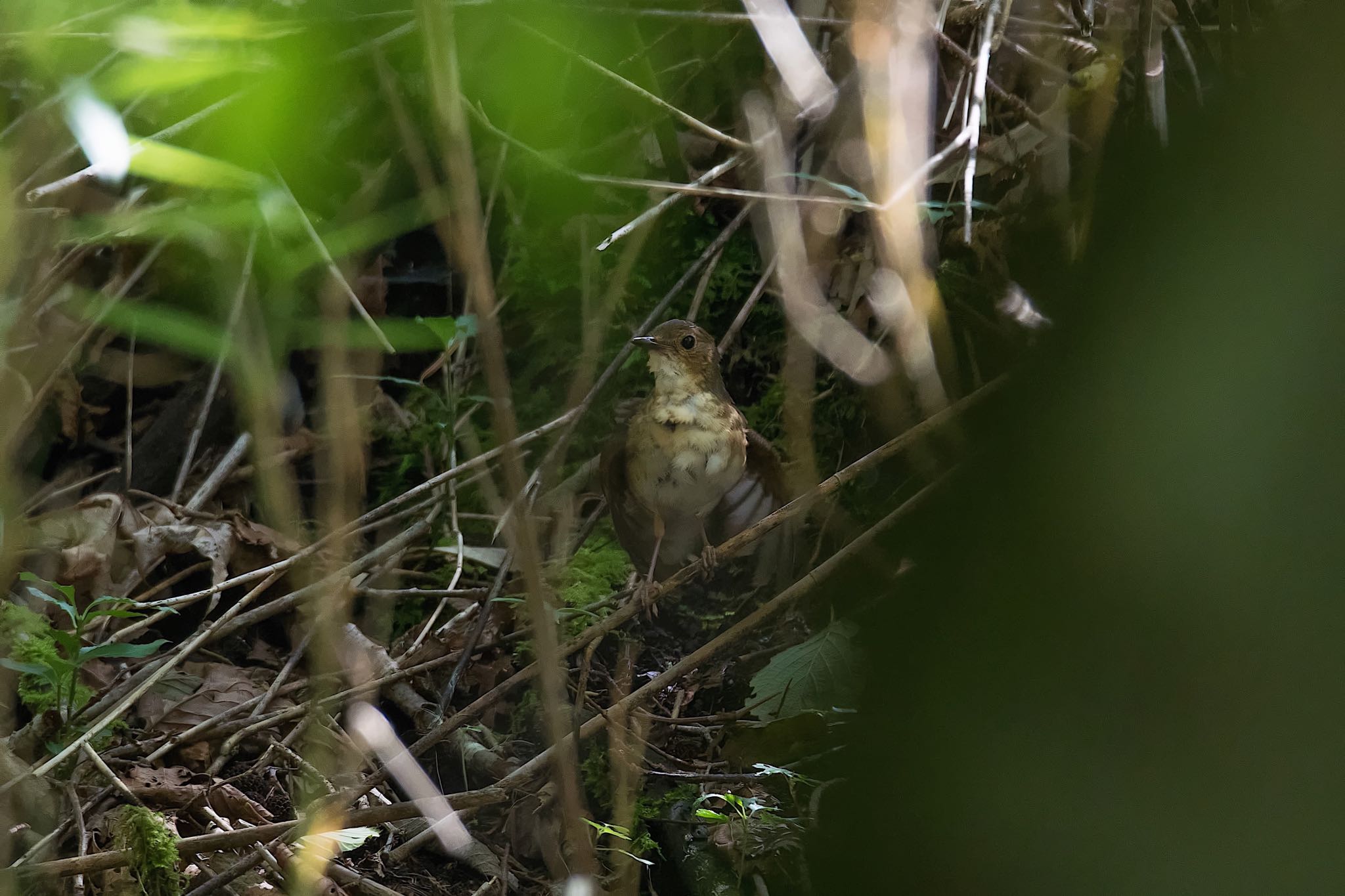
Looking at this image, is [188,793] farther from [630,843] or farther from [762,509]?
[762,509]

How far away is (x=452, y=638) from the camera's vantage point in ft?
11.1

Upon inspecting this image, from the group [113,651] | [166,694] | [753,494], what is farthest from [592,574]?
[113,651]

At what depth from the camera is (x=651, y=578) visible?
3.26m

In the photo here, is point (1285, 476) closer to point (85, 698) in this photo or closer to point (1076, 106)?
point (1076, 106)

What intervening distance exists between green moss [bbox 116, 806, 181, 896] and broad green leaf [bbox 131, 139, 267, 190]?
5.44ft

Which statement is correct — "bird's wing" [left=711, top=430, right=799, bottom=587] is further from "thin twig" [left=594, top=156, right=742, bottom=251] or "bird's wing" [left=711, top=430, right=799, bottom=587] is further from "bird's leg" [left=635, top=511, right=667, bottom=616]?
"thin twig" [left=594, top=156, right=742, bottom=251]

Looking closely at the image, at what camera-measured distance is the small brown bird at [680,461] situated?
11.1ft

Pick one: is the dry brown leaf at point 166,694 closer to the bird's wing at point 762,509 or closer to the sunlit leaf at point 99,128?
the bird's wing at point 762,509

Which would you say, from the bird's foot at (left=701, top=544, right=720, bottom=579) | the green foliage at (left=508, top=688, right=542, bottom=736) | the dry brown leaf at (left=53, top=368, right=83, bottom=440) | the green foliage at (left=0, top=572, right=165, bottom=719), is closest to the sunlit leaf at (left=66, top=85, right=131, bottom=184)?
the green foliage at (left=0, top=572, right=165, bottom=719)

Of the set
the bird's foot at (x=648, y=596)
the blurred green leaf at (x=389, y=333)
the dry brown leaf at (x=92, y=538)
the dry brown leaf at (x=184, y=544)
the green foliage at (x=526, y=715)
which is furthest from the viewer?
the dry brown leaf at (x=184, y=544)

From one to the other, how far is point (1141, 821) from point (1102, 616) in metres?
0.09

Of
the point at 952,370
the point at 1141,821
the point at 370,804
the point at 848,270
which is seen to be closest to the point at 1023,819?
the point at 1141,821

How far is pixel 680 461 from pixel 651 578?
403 millimetres

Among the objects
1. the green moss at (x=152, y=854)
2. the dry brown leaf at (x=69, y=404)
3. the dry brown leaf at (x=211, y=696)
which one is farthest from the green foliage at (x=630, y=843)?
the dry brown leaf at (x=69, y=404)
